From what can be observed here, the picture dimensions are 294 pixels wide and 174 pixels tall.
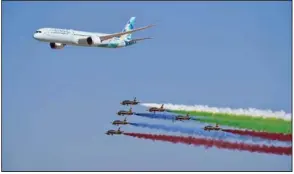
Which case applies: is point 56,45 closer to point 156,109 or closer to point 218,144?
point 156,109

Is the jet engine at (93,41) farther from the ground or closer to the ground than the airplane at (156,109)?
farther from the ground

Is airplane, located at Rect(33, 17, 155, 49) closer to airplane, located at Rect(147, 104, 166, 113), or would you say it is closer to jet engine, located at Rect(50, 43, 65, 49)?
jet engine, located at Rect(50, 43, 65, 49)

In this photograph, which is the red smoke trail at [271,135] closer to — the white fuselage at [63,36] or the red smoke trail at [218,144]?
the red smoke trail at [218,144]

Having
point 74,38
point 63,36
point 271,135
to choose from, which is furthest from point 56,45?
point 271,135

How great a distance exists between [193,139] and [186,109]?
3.50 m

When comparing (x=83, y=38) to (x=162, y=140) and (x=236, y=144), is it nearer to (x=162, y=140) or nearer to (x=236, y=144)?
(x=162, y=140)

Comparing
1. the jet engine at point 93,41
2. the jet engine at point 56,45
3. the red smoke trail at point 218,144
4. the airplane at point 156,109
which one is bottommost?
the red smoke trail at point 218,144

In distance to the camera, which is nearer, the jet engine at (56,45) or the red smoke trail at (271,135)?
the red smoke trail at (271,135)

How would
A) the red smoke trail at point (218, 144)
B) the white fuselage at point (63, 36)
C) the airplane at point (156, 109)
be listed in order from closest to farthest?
1. the red smoke trail at point (218, 144)
2. the airplane at point (156, 109)
3. the white fuselage at point (63, 36)

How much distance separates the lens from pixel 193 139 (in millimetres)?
55656

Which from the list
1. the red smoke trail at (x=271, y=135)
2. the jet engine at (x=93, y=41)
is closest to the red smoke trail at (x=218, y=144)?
the red smoke trail at (x=271, y=135)

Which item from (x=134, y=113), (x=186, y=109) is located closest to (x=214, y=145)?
(x=186, y=109)

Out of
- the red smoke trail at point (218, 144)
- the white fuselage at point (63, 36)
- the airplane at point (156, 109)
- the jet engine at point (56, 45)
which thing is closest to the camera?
the red smoke trail at point (218, 144)

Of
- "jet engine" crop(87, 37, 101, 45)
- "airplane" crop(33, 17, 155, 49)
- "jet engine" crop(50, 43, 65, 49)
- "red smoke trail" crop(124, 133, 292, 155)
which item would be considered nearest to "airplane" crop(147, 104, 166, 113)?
"red smoke trail" crop(124, 133, 292, 155)
